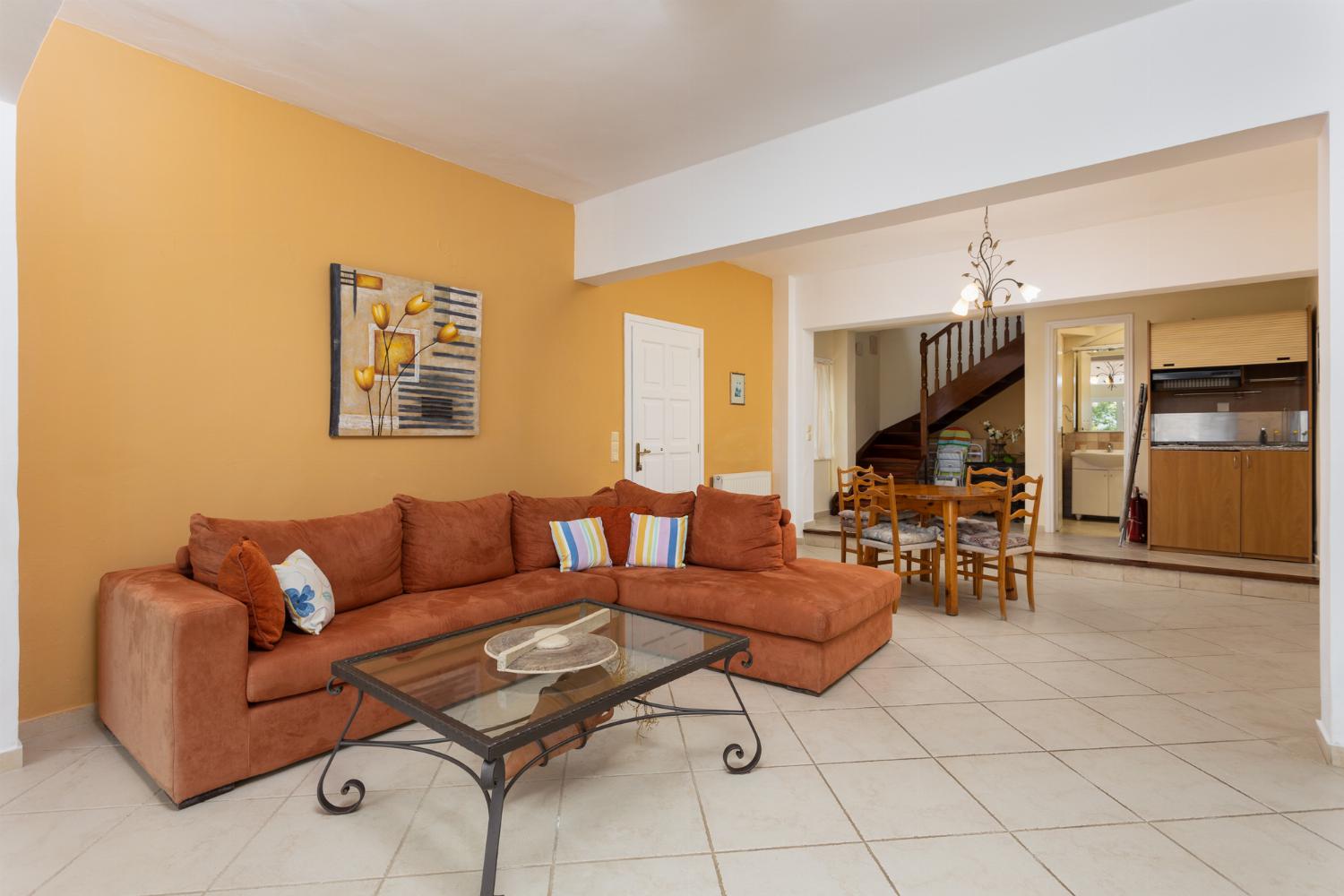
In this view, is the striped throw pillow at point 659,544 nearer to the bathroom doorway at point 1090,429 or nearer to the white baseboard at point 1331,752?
the white baseboard at point 1331,752

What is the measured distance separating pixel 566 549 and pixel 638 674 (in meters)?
1.84

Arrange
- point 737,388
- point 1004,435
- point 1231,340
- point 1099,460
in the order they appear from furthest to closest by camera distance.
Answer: point 1004,435 < point 1099,460 < point 737,388 < point 1231,340

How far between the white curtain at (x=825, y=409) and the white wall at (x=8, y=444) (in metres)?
7.33

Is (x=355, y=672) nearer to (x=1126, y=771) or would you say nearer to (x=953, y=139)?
(x=1126, y=771)

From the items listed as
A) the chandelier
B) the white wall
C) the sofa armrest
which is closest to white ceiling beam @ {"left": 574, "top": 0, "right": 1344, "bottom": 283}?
the chandelier

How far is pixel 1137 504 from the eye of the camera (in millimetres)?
6406

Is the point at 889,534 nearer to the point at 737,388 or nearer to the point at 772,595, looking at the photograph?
the point at 772,595

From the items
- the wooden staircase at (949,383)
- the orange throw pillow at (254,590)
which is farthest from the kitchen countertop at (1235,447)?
the orange throw pillow at (254,590)

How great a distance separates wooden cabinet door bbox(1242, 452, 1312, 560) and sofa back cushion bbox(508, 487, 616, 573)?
221 inches

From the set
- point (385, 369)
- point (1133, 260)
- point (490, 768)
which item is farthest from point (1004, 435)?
point (490, 768)

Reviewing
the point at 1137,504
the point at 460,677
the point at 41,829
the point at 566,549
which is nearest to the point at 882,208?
the point at 566,549

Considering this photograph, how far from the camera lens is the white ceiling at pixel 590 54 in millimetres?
2666

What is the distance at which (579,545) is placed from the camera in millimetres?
3898

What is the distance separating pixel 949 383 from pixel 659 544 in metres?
6.19
